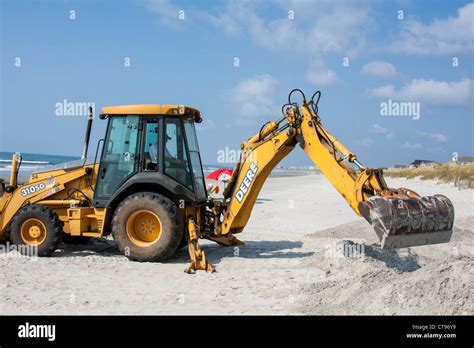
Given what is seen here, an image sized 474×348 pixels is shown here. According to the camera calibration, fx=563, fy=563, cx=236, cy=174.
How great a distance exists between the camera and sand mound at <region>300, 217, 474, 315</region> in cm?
578

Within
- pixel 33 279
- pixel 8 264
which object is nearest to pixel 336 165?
pixel 33 279

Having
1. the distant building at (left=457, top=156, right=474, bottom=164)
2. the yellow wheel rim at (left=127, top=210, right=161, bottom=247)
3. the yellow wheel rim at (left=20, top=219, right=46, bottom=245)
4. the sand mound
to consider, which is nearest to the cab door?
the yellow wheel rim at (left=127, top=210, right=161, bottom=247)

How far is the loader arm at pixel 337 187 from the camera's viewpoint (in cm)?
689

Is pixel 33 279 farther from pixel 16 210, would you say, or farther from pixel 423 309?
pixel 423 309

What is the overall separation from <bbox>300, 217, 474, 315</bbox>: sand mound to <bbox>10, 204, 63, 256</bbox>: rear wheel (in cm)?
405

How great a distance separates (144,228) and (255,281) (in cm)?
218

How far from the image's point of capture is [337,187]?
25.8ft

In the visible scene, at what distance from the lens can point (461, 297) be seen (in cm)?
576

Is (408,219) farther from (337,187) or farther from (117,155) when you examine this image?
(117,155)

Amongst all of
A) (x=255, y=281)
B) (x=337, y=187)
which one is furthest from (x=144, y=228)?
(x=337, y=187)

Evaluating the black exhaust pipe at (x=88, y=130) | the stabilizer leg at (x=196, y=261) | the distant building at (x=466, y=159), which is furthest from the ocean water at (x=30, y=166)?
the distant building at (x=466, y=159)
